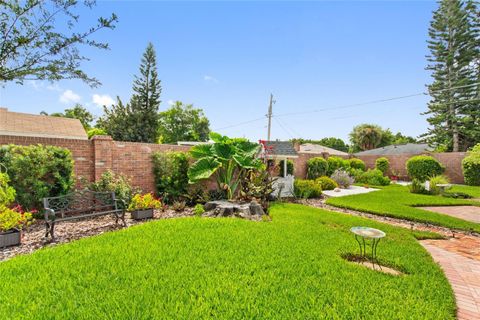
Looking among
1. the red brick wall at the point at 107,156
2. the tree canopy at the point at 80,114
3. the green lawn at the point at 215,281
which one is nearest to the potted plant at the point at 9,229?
the green lawn at the point at 215,281

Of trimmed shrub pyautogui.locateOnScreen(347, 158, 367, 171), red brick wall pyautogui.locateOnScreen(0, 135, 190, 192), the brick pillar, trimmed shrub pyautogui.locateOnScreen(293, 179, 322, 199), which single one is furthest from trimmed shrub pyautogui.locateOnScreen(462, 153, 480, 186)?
the brick pillar

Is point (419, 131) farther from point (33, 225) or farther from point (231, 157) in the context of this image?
point (33, 225)

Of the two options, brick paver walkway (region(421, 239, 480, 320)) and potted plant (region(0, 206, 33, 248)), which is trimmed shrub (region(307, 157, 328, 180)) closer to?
brick paver walkway (region(421, 239, 480, 320))

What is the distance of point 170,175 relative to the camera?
26.1ft

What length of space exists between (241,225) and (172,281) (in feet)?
8.86

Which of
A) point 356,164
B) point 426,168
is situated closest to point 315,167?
point 356,164

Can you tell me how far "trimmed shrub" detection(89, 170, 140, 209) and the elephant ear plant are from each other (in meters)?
2.01

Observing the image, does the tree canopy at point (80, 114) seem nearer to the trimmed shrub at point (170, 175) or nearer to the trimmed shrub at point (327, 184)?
the trimmed shrub at point (170, 175)

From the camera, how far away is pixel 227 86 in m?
18.0

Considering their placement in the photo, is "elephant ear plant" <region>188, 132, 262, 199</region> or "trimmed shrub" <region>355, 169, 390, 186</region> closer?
"elephant ear plant" <region>188, 132, 262, 199</region>

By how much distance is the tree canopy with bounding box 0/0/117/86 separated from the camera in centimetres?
330

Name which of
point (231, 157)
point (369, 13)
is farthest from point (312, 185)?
point (369, 13)

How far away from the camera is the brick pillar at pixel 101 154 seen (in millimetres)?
6676

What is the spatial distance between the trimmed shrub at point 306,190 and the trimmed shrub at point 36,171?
27.9ft
